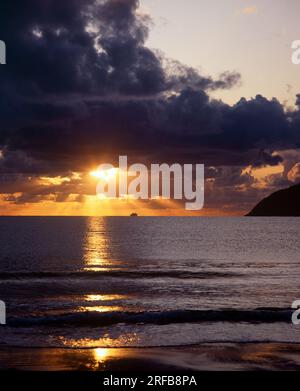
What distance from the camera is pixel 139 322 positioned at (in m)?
31.9

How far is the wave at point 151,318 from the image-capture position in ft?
103

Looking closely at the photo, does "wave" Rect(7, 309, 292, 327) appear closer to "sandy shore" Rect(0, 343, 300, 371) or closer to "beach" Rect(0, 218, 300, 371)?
"beach" Rect(0, 218, 300, 371)

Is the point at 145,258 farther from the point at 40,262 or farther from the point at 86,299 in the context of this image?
the point at 86,299

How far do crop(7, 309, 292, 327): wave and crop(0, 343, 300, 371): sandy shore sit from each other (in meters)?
7.07

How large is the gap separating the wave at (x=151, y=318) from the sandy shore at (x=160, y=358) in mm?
7074

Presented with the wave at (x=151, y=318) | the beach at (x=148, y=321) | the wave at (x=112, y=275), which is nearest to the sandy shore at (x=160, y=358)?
the beach at (x=148, y=321)

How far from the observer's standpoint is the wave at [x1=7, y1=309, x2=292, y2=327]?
3141cm

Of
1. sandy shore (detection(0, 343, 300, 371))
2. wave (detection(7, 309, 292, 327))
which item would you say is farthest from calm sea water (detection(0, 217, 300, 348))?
sandy shore (detection(0, 343, 300, 371))

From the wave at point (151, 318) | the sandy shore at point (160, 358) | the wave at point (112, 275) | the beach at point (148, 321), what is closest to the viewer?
the sandy shore at point (160, 358)

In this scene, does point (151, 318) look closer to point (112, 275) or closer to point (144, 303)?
point (144, 303)

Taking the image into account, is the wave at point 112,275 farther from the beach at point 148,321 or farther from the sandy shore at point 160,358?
the sandy shore at point 160,358

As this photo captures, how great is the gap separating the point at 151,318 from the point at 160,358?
34.0 ft

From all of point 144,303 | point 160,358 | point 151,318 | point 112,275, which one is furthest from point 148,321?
point 112,275

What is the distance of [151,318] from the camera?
33.0 metres
